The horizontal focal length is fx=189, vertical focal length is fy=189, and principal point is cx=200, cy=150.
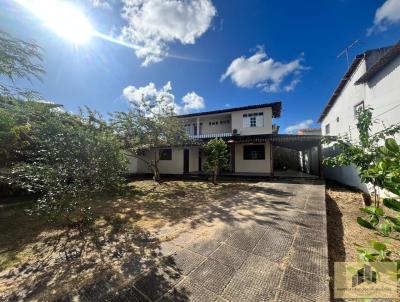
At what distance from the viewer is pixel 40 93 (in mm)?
6098

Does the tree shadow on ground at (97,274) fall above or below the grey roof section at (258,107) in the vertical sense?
below

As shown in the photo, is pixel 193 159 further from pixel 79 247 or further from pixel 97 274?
pixel 97 274

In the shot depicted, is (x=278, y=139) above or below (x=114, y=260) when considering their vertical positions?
above

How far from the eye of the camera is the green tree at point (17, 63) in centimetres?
514

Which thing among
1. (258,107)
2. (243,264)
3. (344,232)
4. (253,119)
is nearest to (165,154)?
(253,119)

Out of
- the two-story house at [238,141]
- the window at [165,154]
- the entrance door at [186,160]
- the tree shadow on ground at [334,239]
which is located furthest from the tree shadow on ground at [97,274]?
the window at [165,154]

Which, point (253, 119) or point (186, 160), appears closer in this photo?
point (253, 119)

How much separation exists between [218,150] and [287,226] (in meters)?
6.99

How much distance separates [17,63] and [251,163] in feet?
45.1

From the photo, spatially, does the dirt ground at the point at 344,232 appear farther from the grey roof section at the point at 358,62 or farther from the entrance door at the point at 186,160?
the entrance door at the point at 186,160

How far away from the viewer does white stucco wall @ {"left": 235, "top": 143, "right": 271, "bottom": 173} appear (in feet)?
46.6

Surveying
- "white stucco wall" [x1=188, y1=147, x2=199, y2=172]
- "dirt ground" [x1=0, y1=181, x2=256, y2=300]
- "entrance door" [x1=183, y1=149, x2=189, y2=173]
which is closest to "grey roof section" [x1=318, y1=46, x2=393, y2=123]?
"dirt ground" [x1=0, y1=181, x2=256, y2=300]

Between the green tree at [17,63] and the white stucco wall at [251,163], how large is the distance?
12.7 meters

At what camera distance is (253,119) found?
16125 mm
